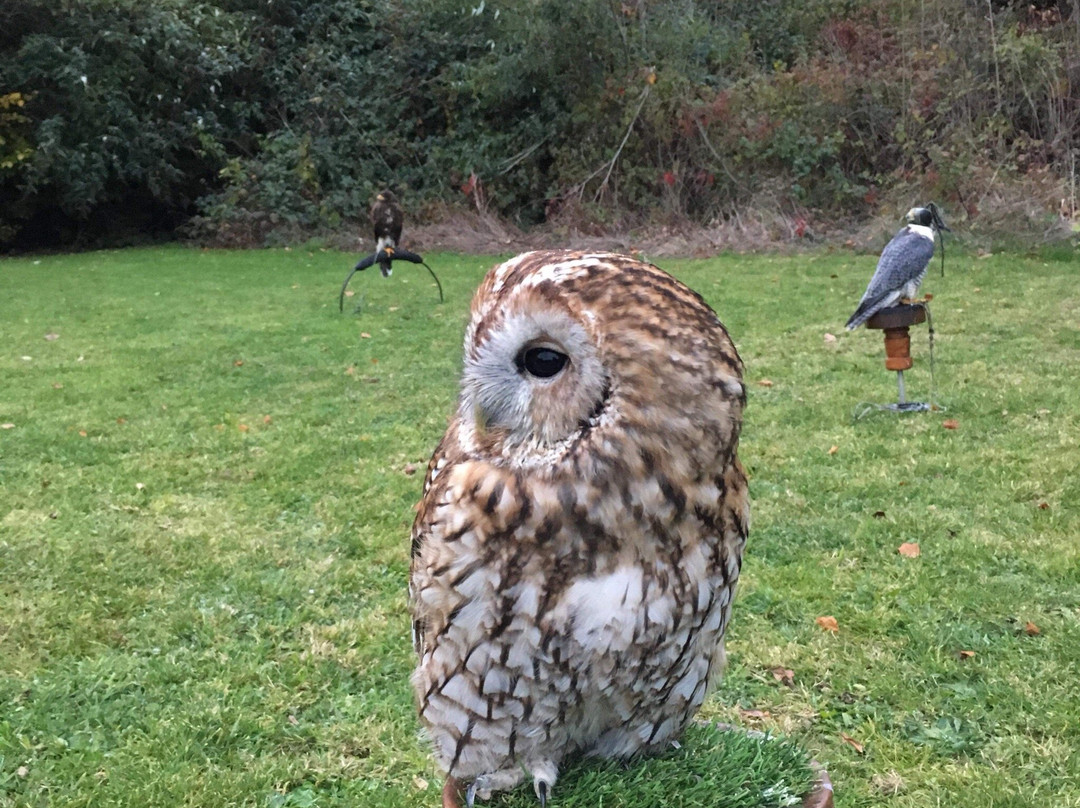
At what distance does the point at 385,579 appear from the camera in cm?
347

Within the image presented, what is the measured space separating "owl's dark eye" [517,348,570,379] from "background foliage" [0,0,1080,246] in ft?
37.4

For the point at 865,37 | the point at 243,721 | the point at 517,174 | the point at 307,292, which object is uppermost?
the point at 865,37

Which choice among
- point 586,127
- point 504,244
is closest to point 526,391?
point 504,244

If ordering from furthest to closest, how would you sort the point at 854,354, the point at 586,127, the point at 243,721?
the point at 586,127 < the point at 854,354 < the point at 243,721

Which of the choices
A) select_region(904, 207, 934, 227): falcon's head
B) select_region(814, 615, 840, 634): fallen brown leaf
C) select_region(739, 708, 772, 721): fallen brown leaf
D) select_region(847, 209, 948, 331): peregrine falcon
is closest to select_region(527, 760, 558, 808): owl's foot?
select_region(739, 708, 772, 721): fallen brown leaf

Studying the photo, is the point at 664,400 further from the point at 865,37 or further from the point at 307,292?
the point at 865,37

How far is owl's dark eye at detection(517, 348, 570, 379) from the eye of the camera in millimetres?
1247

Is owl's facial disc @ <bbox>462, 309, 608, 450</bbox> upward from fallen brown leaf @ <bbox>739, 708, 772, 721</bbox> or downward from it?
upward

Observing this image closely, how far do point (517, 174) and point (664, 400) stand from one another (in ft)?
48.0

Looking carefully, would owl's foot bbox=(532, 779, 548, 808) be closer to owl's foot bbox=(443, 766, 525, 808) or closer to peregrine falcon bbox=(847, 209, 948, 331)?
owl's foot bbox=(443, 766, 525, 808)

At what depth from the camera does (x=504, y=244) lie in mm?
14102

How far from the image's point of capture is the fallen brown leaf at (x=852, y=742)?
8.23 ft

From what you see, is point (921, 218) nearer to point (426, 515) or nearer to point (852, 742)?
point (852, 742)

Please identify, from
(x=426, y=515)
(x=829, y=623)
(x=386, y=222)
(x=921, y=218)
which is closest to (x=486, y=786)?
(x=426, y=515)
